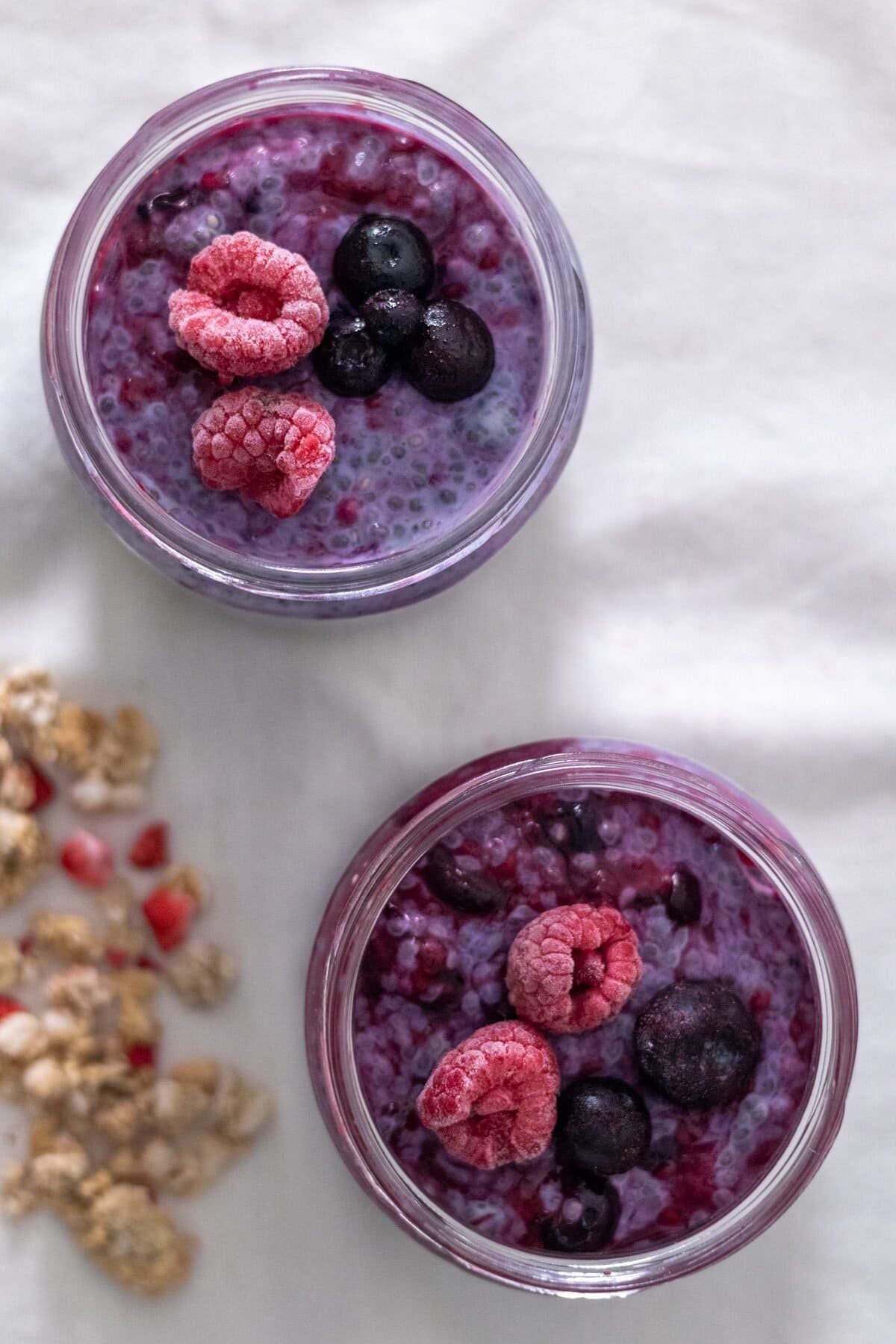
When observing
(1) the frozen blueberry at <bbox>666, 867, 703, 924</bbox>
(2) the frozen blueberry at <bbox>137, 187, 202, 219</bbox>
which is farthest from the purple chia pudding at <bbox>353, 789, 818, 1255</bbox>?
(2) the frozen blueberry at <bbox>137, 187, 202, 219</bbox>

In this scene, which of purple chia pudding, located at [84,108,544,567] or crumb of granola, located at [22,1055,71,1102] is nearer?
purple chia pudding, located at [84,108,544,567]

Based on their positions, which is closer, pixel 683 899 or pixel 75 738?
pixel 683 899

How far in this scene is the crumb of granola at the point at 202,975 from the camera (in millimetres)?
1314

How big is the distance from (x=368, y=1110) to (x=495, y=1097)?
15 cm

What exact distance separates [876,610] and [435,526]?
47cm

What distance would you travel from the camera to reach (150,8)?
1331mm

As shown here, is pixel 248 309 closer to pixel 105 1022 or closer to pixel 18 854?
pixel 18 854

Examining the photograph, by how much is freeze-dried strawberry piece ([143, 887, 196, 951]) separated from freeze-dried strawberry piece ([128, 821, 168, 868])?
0.03 m

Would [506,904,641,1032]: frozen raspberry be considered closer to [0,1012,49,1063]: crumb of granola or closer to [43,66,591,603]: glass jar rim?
[43,66,591,603]: glass jar rim

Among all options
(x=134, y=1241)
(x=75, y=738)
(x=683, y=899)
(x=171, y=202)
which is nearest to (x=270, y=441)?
(x=171, y=202)

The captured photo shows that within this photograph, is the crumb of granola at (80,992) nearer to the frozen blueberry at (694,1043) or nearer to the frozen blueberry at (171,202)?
the frozen blueberry at (694,1043)

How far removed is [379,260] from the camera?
1.13m

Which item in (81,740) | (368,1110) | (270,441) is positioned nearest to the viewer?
(270,441)

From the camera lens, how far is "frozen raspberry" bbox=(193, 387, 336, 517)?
1095 millimetres
